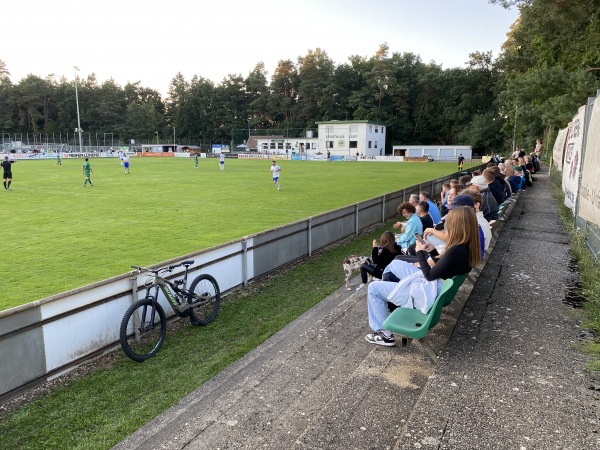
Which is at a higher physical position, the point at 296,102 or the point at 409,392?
the point at 296,102

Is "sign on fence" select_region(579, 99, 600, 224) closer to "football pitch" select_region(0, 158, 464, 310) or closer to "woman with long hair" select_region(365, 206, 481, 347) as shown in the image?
"woman with long hair" select_region(365, 206, 481, 347)

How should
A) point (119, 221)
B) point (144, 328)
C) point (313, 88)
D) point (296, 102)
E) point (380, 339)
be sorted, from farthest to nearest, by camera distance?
point (296, 102)
point (313, 88)
point (119, 221)
point (144, 328)
point (380, 339)

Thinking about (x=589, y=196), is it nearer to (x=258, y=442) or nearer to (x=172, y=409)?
(x=258, y=442)

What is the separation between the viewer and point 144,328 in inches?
217

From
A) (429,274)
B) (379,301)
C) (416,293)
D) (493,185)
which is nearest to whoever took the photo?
(429,274)

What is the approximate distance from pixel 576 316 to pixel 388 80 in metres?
85.7

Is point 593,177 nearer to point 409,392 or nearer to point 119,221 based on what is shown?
point 409,392

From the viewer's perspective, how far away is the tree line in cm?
7694

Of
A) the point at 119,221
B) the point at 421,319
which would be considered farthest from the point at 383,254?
the point at 119,221

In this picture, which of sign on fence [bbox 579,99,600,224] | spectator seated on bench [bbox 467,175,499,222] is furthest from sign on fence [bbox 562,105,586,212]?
sign on fence [bbox 579,99,600,224]

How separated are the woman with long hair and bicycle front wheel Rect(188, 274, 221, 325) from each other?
8.40ft

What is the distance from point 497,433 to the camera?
3.19 meters

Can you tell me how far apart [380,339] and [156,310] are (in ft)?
9.28

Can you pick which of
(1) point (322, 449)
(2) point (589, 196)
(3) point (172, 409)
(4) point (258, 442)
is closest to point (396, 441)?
(1) point (322, 449)
